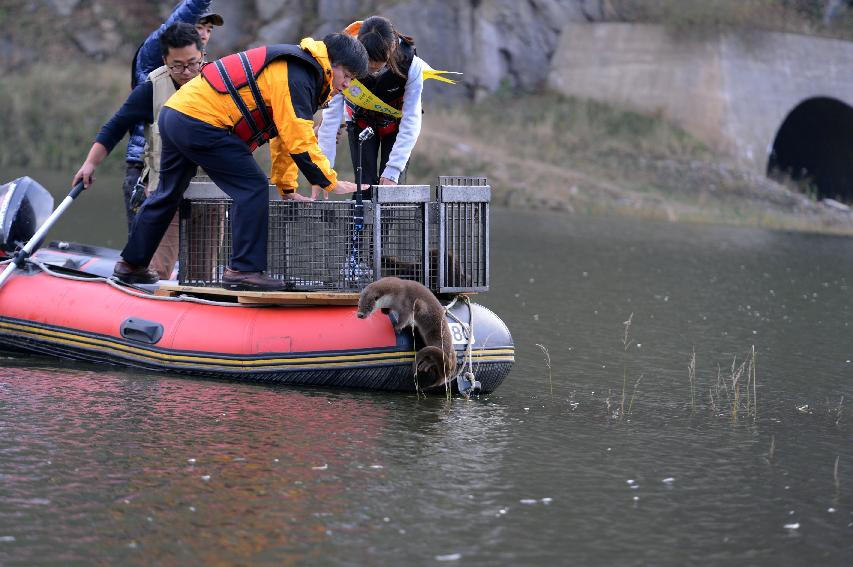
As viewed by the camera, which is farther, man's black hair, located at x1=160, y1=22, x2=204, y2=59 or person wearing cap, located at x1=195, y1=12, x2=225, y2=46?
person wearing cap, located at x1=195, y1=12, x2=225, y2=46

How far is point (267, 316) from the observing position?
27.6 feet

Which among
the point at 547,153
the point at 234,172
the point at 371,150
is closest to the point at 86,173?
the point at 234,172

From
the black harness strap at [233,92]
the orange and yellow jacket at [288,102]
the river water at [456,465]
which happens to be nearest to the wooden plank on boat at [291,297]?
the river water at [456,465]

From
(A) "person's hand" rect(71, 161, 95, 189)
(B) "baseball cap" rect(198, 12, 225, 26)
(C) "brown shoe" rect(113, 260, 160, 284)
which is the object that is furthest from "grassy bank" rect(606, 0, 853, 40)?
(C) "brown shoe" rect(113, 260, 160, 284)

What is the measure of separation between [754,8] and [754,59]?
1495 mm

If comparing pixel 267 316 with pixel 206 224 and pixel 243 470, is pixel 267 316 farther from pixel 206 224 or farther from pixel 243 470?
pixel 243 470

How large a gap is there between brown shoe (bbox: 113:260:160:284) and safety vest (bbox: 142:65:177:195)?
0.76m

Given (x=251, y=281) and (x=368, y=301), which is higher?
(x=251, y=281)

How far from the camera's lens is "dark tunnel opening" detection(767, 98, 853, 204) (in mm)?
34812

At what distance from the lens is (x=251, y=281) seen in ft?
27.8

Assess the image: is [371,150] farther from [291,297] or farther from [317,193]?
[291,297]

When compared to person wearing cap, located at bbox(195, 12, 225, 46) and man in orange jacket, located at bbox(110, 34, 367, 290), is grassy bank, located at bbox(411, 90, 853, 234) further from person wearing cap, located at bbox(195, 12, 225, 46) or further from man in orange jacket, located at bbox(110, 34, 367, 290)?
man in orange jacket, located at bbox(110, 34, 367, 290)

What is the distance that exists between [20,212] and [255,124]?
2.66 m

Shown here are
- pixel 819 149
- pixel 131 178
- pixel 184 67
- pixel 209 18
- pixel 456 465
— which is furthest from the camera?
pixel 819 149
